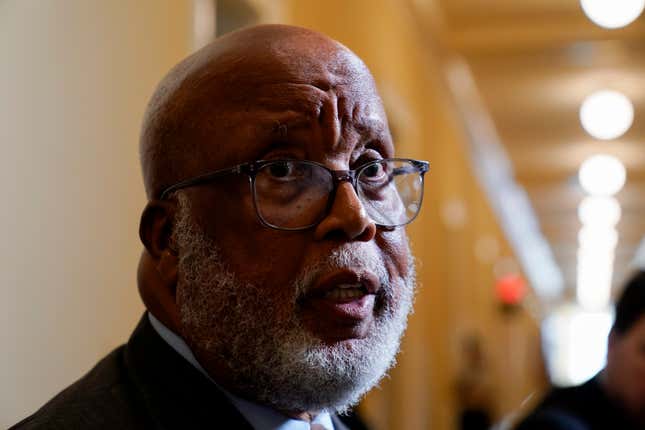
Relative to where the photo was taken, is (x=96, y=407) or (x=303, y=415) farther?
(x=303, y=415)

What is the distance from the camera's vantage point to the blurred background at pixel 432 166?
81.6 inches

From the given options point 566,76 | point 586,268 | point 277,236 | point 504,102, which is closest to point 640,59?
point 566,76

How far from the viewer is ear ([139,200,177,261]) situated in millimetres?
1525

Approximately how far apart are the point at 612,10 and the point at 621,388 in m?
6.20

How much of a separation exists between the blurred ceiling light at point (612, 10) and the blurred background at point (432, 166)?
25mm

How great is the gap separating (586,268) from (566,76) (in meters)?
16.5

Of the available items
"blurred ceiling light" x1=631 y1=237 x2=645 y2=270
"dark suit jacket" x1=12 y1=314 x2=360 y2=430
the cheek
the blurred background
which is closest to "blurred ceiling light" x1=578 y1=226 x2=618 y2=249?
the blurred background

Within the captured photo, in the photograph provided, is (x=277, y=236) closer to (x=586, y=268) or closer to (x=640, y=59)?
(x=640, y=59)

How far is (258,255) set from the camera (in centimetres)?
143

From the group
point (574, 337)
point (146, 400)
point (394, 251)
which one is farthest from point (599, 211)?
point (146, 400)

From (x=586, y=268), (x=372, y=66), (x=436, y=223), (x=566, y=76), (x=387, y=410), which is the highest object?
(x=372, y=66)

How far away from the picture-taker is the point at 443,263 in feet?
30.9

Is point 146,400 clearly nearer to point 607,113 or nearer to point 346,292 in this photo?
point 346,292

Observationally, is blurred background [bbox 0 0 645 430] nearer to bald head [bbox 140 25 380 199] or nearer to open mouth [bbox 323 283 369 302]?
open mouth [bbox 323 283 369 302]
